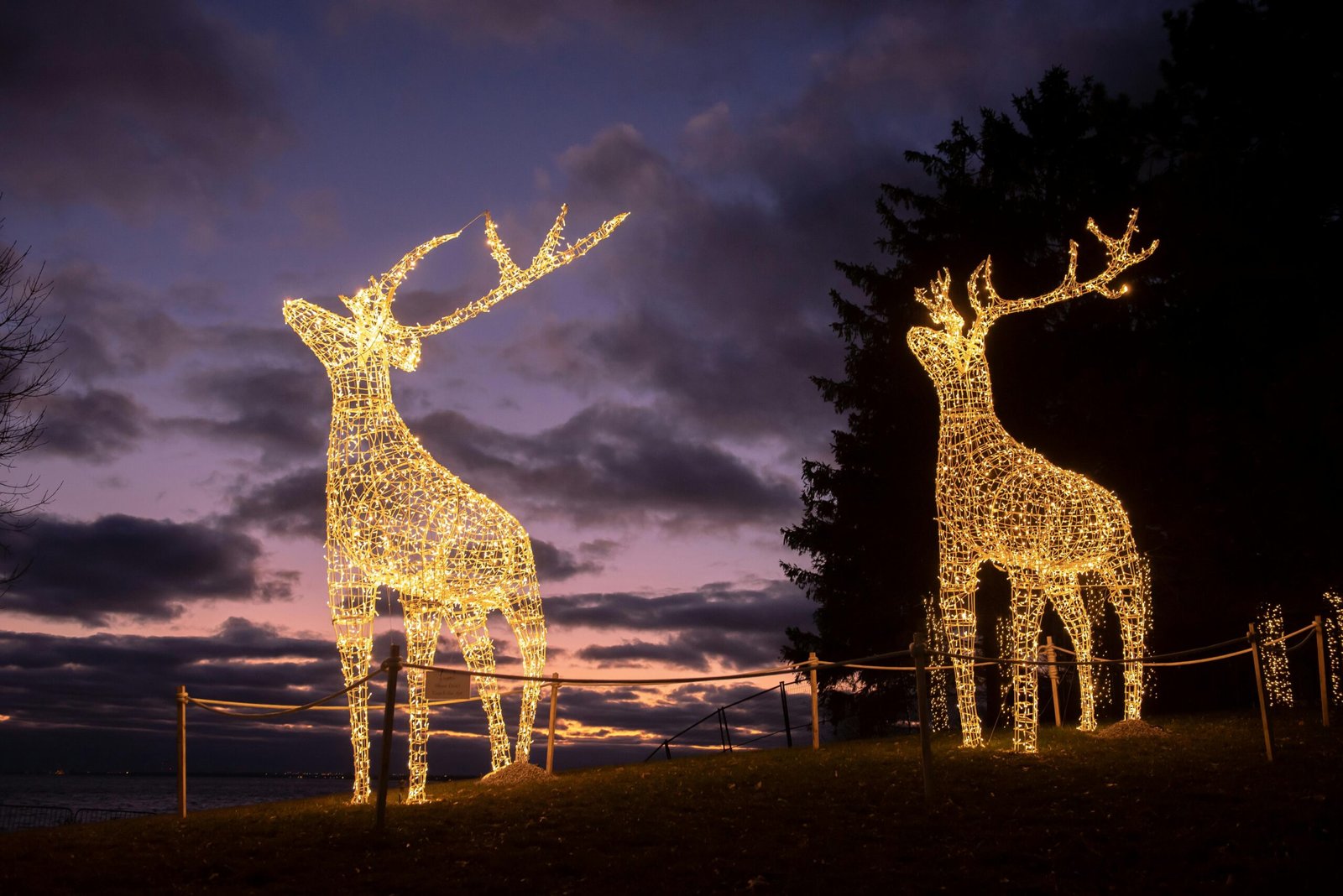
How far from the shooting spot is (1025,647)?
11.6m

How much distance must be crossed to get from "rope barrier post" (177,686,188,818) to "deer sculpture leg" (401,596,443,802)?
6.31 ft

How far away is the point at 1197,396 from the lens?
15.6 meters

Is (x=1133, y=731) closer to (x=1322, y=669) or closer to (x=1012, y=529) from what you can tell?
(x=1322, y=669)

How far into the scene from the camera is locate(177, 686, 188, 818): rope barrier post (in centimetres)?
966

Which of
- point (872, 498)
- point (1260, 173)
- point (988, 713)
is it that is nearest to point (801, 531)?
point (872, 498)

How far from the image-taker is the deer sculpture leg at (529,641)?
1063 centimetres

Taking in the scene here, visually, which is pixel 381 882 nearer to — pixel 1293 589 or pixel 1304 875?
pixel 1304 875

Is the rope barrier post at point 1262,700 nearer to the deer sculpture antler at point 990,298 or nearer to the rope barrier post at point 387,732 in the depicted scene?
the deer sculpture antler at point 990,298

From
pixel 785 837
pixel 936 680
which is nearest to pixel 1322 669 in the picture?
pixel 936 680

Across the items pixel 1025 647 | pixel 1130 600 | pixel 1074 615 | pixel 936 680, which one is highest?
pixel 1130 600

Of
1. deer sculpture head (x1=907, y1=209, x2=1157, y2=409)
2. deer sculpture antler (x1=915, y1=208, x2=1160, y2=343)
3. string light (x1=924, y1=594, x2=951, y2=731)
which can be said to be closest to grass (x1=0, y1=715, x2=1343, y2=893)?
deer sculpture head (x1=907, y1=209, x2=1157, y2=409)

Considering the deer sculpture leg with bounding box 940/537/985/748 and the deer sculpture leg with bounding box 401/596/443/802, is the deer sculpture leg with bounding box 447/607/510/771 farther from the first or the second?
the deer sculpture leg with bounding box 940/537/985/748

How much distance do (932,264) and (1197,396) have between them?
25.4ft

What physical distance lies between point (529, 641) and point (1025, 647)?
206 inches
